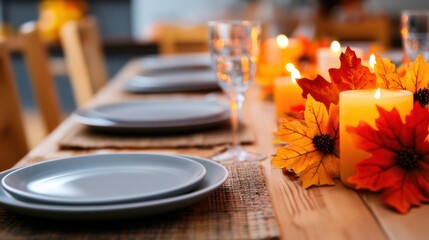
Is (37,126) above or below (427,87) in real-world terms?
below

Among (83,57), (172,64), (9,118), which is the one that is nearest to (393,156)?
(9,118)

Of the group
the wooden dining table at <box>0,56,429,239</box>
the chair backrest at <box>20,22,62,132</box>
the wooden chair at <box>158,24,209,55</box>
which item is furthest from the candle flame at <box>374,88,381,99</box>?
the wooden chair at <box>158,24,209,55</box>

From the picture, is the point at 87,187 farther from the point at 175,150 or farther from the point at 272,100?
the point at 272,100

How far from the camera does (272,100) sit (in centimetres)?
173

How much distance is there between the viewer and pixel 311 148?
0.90 metres

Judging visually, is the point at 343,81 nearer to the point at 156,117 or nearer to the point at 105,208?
the point at 105,208

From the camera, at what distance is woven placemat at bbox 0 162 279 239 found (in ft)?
2.31

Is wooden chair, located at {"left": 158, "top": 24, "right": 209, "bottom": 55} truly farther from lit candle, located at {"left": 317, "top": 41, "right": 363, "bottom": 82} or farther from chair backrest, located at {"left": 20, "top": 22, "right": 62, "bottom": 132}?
lit candle, located at {"left": 317, "top": 41, "right": 363, "bottom": 82}

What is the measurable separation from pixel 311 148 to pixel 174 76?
1.27m

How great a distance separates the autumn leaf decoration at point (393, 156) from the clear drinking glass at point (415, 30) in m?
0.65

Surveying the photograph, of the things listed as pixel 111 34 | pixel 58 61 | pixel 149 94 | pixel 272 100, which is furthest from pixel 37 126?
pixel 272 100

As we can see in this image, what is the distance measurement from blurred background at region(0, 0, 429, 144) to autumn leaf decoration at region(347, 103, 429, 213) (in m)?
1.90

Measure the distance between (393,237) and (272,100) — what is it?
1.04 meters

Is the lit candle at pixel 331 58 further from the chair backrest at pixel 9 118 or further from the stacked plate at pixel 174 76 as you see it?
the chair backrest at pixel 9 118
